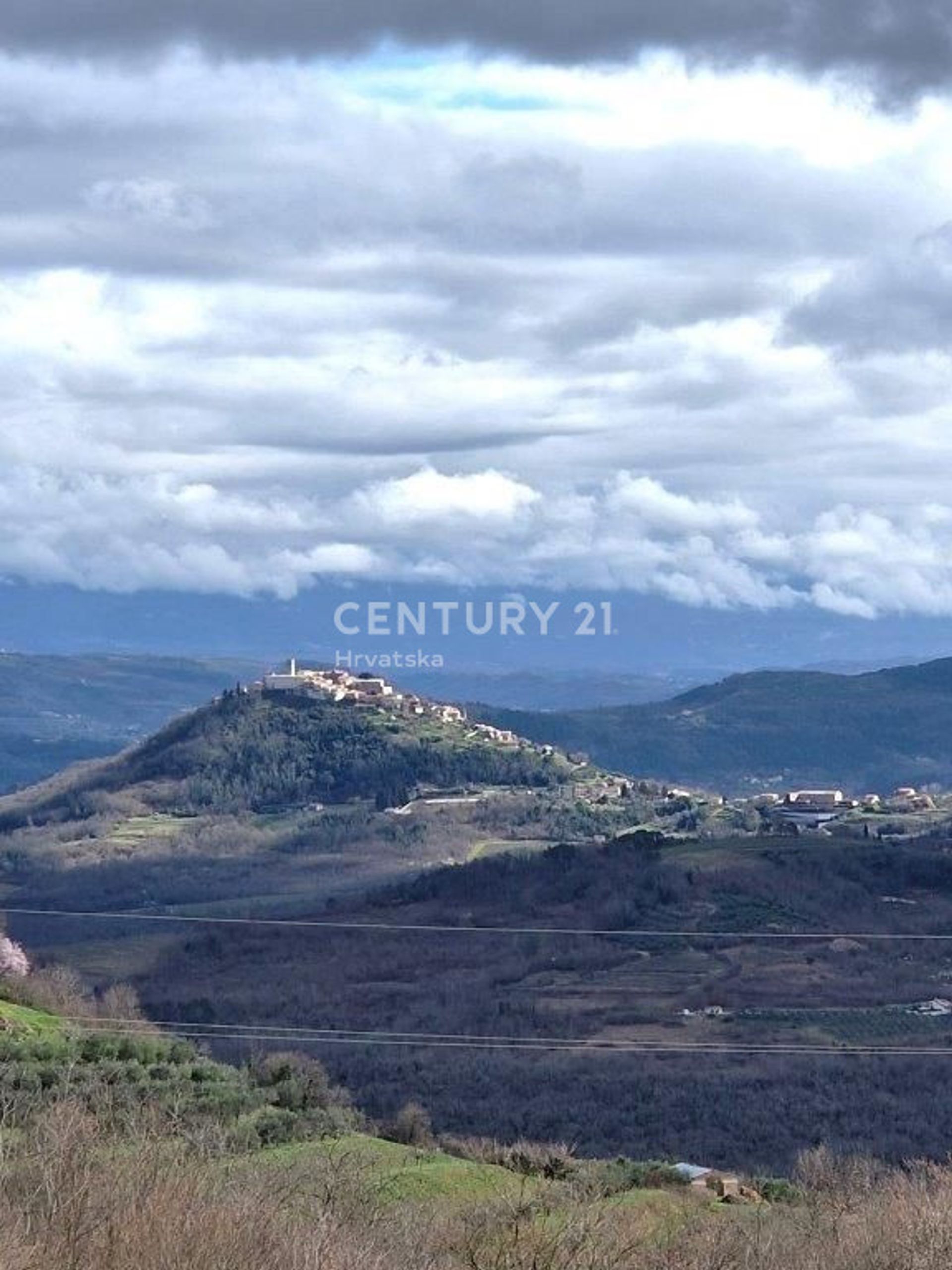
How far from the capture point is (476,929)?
87688 mm

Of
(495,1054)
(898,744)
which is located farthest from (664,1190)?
(898,744)

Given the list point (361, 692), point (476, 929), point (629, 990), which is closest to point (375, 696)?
point (361, 692)

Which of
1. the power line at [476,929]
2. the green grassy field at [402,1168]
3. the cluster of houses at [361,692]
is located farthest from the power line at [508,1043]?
the cluster of houses at [361,692]

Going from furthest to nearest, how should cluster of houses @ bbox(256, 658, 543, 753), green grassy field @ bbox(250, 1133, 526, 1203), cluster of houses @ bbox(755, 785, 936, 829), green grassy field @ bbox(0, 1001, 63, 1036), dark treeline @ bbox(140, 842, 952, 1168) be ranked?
1. cluster of houses @ bbox(256, 658, 543, 753)
2. cluster of houses @ bbox(755, 785, 936, 829)
3. dark treeline @ bbox(140, 842, 952, 1168)
4. green grassy field @ bbox(0, 1001, 63, 1036)
5. green grassy field @ bbox(250, 1133, 526, 1203)

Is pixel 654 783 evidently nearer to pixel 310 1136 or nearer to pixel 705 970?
pixel 705 970

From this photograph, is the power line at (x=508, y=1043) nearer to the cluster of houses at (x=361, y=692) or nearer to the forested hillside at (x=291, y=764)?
the forested hillside at (x=291, y=764)

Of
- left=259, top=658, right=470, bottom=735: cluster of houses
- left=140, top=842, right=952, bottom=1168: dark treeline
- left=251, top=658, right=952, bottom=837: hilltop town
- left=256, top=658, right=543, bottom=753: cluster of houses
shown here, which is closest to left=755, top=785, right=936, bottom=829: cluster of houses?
left=251, top=658, right=952, bottom=837: hilltop town

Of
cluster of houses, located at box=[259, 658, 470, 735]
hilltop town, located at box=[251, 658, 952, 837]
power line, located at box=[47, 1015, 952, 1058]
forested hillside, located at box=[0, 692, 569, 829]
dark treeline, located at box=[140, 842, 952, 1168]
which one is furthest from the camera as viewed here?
cluster of houses, located at box=[259, 658, 470, 735]

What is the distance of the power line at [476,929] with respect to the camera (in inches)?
3155

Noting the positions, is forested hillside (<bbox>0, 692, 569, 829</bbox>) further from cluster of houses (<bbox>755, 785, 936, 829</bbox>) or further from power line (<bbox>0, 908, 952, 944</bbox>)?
power line (<bbox>0, 908, 952, 944</bbox>)

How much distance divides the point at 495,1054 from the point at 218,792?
278 ft

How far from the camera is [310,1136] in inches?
1147

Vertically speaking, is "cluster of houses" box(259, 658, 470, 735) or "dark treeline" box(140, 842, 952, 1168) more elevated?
"cluster of houses" box(259, 658, 470, 735)

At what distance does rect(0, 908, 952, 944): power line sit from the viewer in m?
80.1
